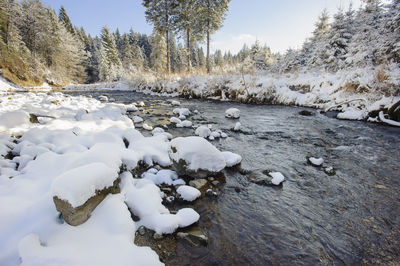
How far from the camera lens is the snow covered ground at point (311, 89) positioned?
6469 millimetres

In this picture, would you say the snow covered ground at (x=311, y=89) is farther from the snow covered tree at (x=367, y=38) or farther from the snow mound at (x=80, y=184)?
the snow mound at (x=80, y=184)

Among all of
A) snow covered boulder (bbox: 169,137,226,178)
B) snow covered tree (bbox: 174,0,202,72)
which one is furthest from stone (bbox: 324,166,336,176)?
snow covered tree (bbox: 174,0,202,72)

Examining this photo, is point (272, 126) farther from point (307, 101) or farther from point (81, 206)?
point (81, 206)

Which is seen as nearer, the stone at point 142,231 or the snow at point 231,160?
the stone at point 142,231

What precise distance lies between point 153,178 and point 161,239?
109 cm

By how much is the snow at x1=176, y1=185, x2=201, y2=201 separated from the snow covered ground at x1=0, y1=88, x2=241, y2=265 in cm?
2

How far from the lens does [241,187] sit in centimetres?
283

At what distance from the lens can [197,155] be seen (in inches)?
118

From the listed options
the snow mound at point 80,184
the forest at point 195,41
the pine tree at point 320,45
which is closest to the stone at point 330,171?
the snow mound at point 80,184

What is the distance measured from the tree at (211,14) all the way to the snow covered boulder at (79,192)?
15.9m

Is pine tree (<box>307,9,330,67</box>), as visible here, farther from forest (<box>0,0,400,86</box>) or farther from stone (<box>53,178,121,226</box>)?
stone (<box>53,178,121,226</box>)

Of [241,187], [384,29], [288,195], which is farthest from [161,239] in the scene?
[384,29]

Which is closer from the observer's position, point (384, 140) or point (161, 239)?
point (161, 239)

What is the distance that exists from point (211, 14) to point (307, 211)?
18855 millimetres
